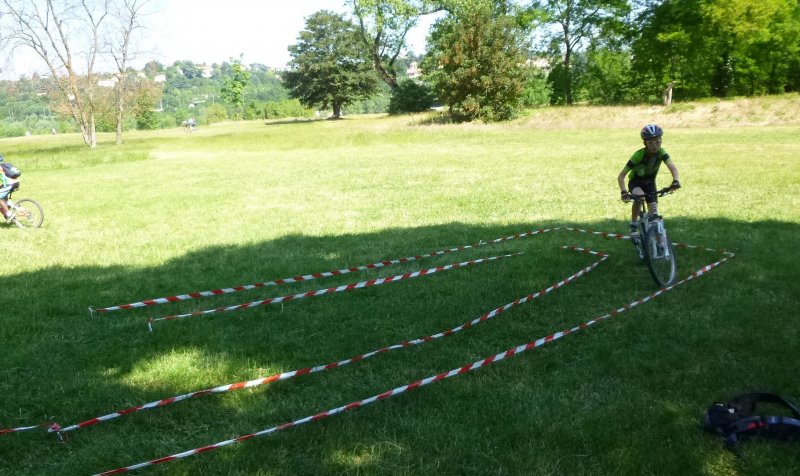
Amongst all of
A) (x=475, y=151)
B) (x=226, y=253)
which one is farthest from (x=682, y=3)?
(x=226, y=253)

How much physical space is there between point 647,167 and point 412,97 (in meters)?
46.5

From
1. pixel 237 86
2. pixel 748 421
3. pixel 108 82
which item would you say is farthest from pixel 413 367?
pixel 237 86

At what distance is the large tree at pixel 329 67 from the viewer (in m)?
65.4

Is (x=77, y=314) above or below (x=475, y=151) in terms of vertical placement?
below

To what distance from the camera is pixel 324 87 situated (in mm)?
66250

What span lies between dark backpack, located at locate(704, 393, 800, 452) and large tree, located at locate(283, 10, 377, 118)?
64750mm

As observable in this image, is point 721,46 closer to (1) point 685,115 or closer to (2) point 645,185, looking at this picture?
(1) point 685,115

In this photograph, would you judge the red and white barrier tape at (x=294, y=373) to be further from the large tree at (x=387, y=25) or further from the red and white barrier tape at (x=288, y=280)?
the large tree at (x=387, y=25)

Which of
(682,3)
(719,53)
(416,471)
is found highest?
(682,3)

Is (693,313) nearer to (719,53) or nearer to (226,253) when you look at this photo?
(226,253)

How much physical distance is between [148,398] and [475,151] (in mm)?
20934

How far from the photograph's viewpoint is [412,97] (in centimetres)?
5166

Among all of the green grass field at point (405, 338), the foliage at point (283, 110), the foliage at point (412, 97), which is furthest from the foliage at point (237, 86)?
the green grass field at point (405, 338)

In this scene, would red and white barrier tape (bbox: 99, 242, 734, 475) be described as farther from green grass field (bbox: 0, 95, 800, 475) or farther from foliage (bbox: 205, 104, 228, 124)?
foliage (bbox: 205, 104, 228, 124)
